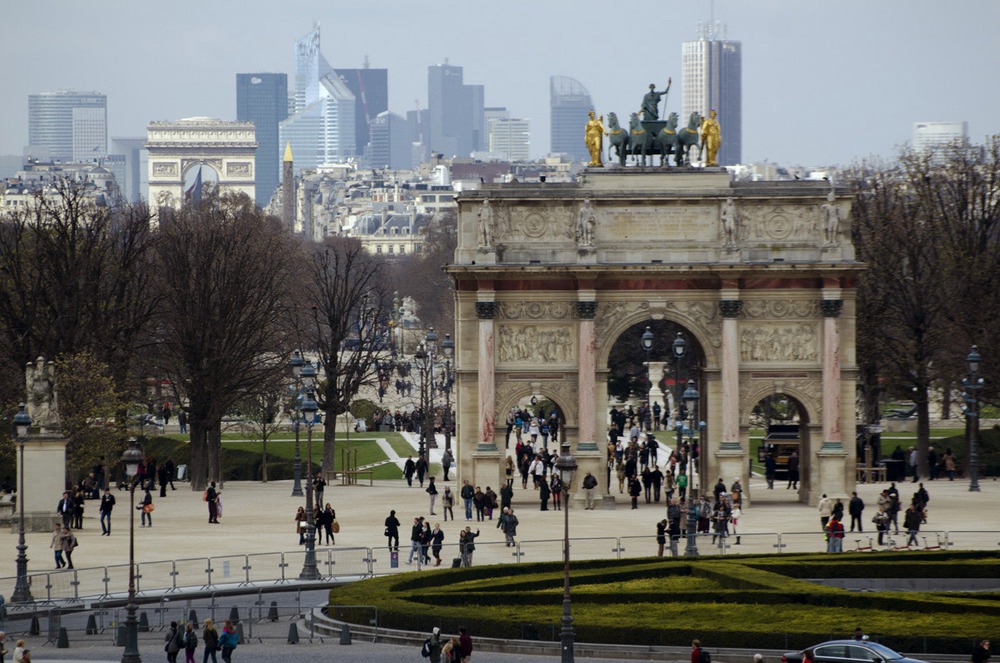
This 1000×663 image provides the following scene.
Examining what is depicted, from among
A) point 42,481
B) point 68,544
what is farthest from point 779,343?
point 68,544

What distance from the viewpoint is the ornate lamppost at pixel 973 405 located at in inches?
2908

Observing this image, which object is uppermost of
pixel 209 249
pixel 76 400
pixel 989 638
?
pixel 209 249

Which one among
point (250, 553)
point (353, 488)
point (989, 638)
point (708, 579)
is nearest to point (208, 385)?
point (353, 488)

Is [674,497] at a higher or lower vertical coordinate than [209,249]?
lower

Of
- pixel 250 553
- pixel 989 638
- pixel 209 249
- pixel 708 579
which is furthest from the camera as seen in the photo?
pixel 209 249

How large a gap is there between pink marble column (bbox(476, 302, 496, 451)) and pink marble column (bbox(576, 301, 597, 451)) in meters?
3.02

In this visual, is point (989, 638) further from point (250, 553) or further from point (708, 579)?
point (250, 553)

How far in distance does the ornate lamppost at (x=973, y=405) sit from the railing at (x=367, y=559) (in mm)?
12242

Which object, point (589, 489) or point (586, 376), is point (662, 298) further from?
point (589, 489)

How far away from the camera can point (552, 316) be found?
2923 inches

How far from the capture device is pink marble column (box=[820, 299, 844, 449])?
7344 cm

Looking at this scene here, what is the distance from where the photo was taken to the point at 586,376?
7381 centimetres

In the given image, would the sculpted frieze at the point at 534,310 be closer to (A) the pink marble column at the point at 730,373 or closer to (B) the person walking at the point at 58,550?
(A) the pink marble column at the point at 730,373

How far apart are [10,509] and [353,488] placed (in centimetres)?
1782
